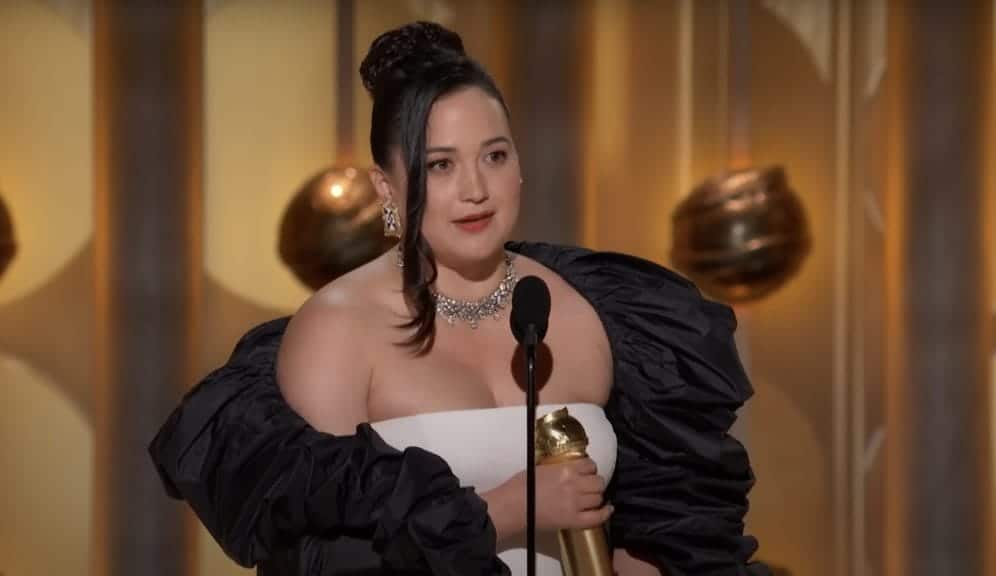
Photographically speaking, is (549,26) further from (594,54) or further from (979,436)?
(979,436)

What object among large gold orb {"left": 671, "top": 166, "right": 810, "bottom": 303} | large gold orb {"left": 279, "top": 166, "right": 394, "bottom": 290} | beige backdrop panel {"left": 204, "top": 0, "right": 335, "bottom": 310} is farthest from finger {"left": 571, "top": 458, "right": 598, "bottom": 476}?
beige backdrop panel {"left": 204, "top": 0, "right": 335, "bottom": 310}

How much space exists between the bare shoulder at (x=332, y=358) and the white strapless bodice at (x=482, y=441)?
51mm

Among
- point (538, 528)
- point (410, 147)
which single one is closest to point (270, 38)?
point (410, 147)

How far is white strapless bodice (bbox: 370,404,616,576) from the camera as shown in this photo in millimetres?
1766

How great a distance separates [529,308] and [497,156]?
1.01ft

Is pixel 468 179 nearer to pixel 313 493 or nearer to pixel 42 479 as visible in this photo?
pixel 313 493

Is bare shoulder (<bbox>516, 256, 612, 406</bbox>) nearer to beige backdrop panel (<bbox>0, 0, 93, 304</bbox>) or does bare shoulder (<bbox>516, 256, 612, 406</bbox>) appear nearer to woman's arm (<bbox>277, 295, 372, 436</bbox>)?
woman's arm (<bbox>277, 295, 372, 436</bbox>)

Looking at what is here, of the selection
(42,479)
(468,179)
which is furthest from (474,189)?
(42,479)

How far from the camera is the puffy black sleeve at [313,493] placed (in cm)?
162

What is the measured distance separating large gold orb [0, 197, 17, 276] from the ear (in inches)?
61.2

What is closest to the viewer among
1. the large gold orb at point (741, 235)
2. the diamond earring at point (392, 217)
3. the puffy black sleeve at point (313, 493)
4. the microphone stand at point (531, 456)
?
the microphone stand at point (531, 456)

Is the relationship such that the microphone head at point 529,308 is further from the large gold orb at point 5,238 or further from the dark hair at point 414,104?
the large gold orb at point 5,238

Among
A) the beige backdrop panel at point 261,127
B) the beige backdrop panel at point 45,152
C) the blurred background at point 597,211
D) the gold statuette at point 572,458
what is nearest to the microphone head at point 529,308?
the gold statuette at point 572,458

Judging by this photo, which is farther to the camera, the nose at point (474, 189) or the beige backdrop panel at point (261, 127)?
the beige backdrop panel at point (261, 127)
